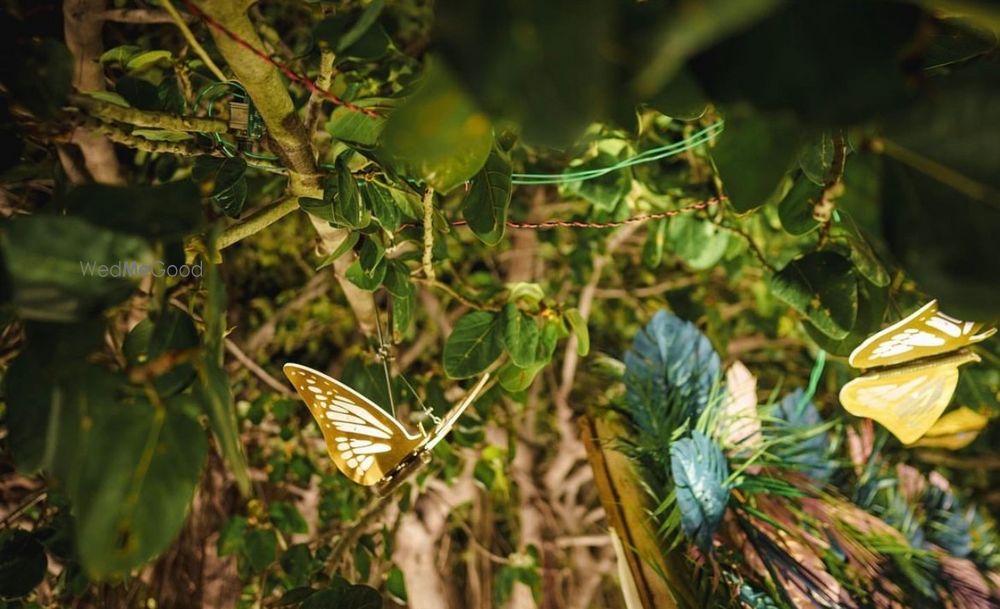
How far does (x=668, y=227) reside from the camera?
978mm

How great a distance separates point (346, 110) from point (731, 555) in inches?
26.0

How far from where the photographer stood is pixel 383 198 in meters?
0.55

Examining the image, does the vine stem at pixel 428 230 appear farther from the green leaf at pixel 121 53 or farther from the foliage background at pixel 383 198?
the green leaf at pixel 121 53

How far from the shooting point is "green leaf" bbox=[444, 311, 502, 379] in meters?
0.64

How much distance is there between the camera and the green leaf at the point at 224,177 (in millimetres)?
525

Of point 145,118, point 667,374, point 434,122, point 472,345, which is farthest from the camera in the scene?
point 667,374

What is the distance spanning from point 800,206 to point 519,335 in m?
0.32

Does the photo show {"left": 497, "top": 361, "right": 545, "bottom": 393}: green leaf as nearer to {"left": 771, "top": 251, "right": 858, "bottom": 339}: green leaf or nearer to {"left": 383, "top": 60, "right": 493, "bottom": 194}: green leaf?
{"left": 771, "top": 251, "right": 858, "bottom": 339}: green leaf

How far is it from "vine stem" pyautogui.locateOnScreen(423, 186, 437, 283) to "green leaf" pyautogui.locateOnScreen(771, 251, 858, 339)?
0.38 meters

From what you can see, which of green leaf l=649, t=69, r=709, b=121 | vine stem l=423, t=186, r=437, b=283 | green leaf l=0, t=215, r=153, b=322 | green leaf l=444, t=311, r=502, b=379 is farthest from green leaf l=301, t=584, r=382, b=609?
green leaf l=649, t=69, r=709, b=121

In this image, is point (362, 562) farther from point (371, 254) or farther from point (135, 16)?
point (135, 16)

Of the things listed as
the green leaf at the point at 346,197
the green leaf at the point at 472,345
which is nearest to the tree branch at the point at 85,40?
the green leaf at the point at 346,197

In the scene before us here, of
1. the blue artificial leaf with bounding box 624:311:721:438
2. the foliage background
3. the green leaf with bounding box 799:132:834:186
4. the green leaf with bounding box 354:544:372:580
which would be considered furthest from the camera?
the green leaf with bounding box 354:544:372:580

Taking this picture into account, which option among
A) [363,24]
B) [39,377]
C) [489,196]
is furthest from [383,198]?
[39,377]
